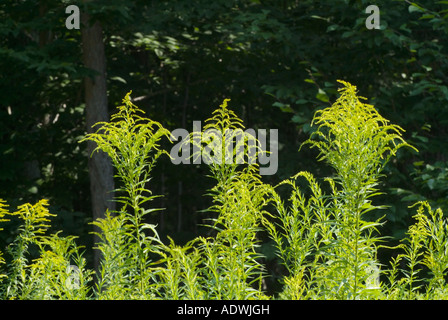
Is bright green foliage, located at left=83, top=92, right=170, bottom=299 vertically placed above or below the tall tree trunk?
below

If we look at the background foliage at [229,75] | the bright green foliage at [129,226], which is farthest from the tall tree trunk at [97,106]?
the bright green foliage at [129,226]

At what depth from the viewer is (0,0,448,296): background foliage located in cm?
782

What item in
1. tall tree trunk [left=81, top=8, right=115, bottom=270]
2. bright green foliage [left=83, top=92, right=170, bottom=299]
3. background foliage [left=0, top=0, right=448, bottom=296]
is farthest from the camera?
tall tree trunk [left=81, top=8, right=115, bottom=270]

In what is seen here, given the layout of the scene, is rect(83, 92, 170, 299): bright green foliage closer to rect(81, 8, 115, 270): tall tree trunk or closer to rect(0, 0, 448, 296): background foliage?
rect(0, 0, 448, 296): background foliage

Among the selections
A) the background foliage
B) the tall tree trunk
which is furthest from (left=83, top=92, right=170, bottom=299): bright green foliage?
the tall tree trunk

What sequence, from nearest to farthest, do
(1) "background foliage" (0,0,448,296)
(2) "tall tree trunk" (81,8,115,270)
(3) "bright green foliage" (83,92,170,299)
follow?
(3) "bright green foliage" (83,92,170,299) < (1) "background foliage" (0,0,448,296) < (2) "tall tree trunk" (81,8,115,270)

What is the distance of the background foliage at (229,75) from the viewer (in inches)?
308

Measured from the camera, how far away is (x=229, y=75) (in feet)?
34.9

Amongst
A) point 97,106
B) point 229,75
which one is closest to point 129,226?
point 97,106

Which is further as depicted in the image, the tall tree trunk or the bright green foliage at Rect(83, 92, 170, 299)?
the tall tree trunk

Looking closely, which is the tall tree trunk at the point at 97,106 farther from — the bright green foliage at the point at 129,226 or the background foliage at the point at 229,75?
the bright green foliage at the point at 129,226

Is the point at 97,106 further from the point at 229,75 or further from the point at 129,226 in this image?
the point at 129,226
